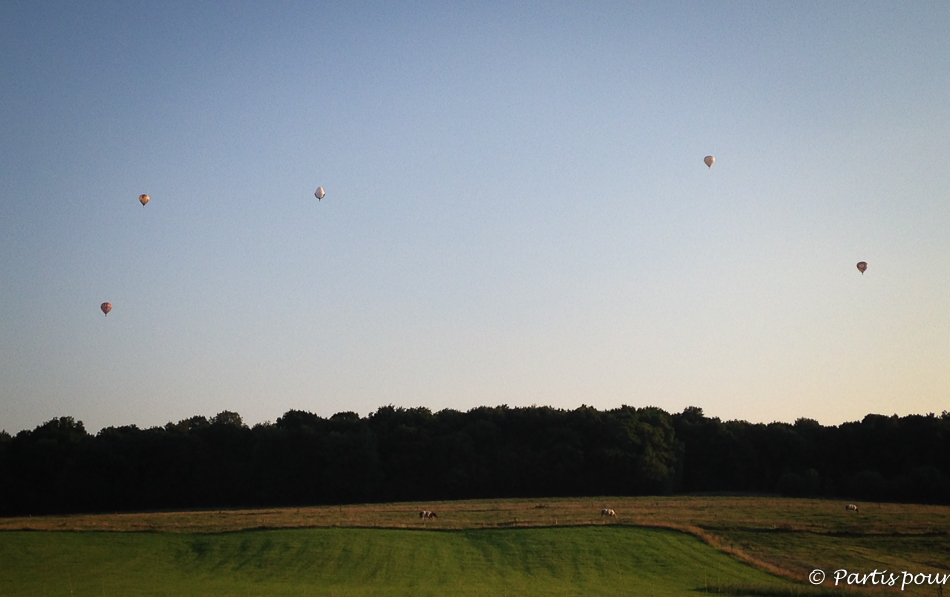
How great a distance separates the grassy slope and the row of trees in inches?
1489

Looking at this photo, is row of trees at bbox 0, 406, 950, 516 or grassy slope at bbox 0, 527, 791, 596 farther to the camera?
row of trees at bbox 0, 406, 950, 516

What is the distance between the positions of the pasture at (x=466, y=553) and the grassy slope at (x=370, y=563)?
0.09m

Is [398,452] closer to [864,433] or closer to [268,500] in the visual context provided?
[268,500]

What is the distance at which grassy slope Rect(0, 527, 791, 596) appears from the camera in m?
31.3

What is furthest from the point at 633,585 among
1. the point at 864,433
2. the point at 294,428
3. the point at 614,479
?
the point at 864,433

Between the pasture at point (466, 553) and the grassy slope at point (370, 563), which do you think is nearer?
the grassy slope at point (370, 563)

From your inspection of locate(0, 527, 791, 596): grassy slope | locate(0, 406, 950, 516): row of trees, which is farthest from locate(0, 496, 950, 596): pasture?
locate(0, 406, 950, 516): row of trees

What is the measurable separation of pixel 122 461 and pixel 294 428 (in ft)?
56.8

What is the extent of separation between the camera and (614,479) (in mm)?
83750

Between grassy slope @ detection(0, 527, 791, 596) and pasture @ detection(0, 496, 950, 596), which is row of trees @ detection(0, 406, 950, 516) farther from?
grassy slope @ detection(0, 527, 791, 596)

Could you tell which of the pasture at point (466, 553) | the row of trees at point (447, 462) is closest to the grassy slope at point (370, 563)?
the pasture at point (466, 553)

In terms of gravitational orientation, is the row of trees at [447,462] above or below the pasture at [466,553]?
above

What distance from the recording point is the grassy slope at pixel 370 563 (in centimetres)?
3130

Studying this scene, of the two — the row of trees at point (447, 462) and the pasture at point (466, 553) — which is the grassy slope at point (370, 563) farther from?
the row of trees at point (447, 462)
